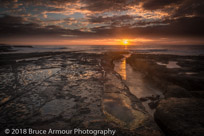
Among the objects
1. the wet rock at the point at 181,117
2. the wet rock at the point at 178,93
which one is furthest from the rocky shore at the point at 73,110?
the wet rock at the point at 178,93

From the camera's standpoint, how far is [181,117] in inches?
113

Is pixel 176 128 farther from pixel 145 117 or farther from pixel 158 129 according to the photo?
pixel 145 117

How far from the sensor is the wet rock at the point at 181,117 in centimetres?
245

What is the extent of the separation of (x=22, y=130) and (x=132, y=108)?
3.30m

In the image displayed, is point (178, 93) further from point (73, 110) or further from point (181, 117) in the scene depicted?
point (73, 110)

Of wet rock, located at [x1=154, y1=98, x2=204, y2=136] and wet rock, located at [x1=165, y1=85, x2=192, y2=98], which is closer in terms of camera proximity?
wet rock, located at [x1=154, y1=98, x2=204, y2=136]

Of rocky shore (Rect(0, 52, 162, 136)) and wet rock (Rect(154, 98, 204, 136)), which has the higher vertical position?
wet rock (Rect(154, 98, 204, 136))

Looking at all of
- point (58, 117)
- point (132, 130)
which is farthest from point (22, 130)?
point (132, 130)

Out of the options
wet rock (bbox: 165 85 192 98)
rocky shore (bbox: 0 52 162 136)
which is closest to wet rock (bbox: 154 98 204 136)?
rocky shore (bbox: 0 52 162 136)

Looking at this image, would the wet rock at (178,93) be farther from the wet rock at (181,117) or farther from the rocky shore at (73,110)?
the rocky shore at (73,110)

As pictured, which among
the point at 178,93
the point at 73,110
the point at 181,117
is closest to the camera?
the point at 181,117

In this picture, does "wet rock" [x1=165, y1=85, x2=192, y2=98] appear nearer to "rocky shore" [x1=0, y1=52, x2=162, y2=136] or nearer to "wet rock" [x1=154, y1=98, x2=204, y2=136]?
"wet rock" [x1=154, y1=98, x2=204, y2=136]

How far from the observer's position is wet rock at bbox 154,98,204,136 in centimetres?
245

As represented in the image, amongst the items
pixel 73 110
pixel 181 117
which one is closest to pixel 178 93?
pixel 181 117
